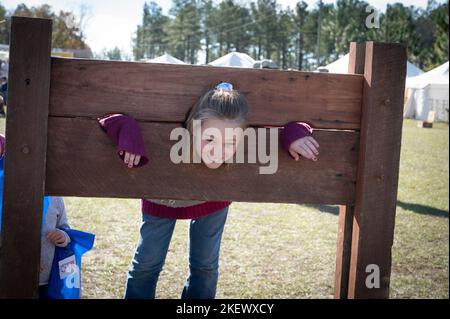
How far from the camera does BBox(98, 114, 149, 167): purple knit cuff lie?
1.79 meters

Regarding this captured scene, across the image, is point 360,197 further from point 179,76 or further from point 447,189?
point 447,189

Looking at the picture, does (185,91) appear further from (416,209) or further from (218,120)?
A: (416,209)

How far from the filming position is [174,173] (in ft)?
6.38

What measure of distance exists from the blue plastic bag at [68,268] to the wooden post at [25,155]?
1.43ft

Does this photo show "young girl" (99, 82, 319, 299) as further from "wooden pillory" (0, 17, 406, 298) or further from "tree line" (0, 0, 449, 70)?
"tree line" (0, 0, 449, 70)

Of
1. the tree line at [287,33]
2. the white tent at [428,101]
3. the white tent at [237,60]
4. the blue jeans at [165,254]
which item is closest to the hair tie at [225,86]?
the blue jeans at [165,254]

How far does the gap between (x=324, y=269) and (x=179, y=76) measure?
7.74 ft

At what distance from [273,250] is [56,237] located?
2.25 meters

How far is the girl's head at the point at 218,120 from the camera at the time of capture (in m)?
1.88

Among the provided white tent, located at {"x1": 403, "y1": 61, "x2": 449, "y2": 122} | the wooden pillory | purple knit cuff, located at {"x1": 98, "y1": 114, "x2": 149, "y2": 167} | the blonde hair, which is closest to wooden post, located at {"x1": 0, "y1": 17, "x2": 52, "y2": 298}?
the wooden pillory

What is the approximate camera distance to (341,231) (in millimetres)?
2225

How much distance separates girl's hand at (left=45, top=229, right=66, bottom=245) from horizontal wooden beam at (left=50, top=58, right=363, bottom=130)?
2.20 feet
